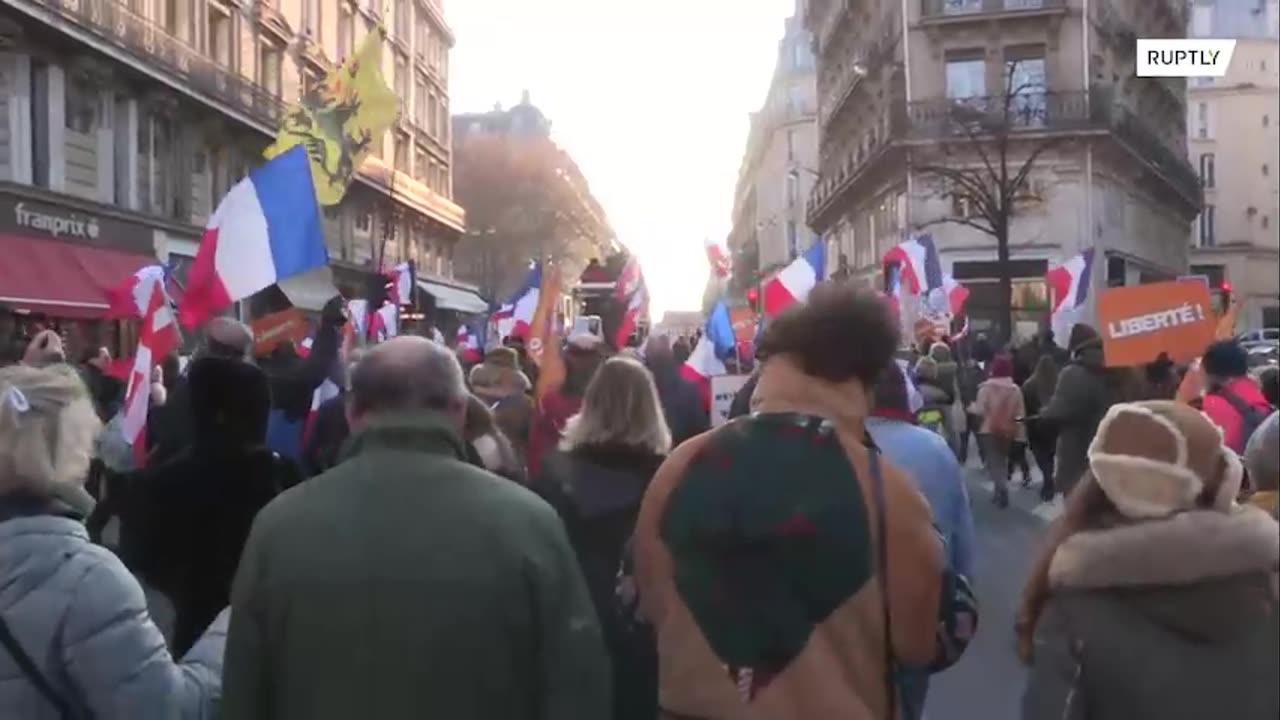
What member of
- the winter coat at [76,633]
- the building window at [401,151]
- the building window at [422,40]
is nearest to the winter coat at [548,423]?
the winter coat at [76,633]

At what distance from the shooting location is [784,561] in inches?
116

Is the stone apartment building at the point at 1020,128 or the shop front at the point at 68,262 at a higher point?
the stone apartment building at the point at 1020,128

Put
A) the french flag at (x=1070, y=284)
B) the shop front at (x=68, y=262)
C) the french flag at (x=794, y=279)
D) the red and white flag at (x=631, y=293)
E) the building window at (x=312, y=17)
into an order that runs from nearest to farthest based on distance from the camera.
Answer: the french flag at (x=794, y=279), the french flag at (x=1070, y=284), the red and white flag at (x=631, y=293), the shop front at (x=68, y=262), the building window at (x=312, y=17)

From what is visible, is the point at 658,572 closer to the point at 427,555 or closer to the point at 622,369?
the point at 427,555

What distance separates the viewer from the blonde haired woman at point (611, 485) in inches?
→ 190

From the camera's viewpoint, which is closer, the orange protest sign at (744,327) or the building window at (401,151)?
the orange protest sign at (744,327)

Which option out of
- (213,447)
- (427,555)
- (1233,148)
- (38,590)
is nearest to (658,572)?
(427,555)

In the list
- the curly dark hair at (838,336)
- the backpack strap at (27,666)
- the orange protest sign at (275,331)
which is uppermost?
the orange protest sign at (275,331)

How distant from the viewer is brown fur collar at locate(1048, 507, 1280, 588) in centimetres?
301

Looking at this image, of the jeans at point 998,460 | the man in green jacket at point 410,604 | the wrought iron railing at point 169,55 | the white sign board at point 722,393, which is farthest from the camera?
the wrought iron railing at point 169,55

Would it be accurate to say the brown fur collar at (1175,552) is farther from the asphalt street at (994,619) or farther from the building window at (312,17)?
the building window at (312,17)

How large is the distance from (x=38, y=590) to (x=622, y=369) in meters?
2.60

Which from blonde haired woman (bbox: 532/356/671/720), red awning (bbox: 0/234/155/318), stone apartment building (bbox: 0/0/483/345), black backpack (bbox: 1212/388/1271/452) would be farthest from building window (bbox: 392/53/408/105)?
blonde haired woman (bbox: 532/356/671/720)

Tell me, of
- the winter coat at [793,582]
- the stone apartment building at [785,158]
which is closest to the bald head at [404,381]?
the winter coat at [793,582]
